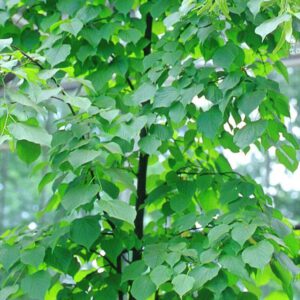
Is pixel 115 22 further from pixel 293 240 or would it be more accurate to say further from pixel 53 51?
pixel 293 240

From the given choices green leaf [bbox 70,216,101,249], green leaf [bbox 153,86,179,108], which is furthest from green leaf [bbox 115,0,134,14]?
green leaf [bbox 70,216,101,249]

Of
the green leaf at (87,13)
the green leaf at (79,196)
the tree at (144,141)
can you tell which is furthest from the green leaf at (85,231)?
the green leaf at (87,13)

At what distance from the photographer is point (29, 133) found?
1223 millimetres

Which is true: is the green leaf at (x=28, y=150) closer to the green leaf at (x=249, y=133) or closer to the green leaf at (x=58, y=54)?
the green leaf at (x=58, y=54)

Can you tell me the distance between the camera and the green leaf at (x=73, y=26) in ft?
4.82

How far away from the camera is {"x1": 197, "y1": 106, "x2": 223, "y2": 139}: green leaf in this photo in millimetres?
1423

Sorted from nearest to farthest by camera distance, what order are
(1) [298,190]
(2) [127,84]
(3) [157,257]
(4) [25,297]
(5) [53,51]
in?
(3) [157,257], (5) [53,51], (4) [25,297], (2) [127,84], (1) [298,190]

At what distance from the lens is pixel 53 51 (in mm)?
Answer: 1496

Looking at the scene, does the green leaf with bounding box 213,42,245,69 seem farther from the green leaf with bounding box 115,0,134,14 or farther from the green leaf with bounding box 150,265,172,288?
the green leaf with bounding box 150,265,172,288

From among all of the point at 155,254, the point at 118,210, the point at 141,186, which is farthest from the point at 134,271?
the point at 141,186

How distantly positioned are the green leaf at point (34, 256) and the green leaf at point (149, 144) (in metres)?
0.29

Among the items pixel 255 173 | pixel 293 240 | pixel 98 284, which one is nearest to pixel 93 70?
pixel 98 284

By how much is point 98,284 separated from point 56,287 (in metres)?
0.18

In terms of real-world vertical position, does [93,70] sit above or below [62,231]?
above
